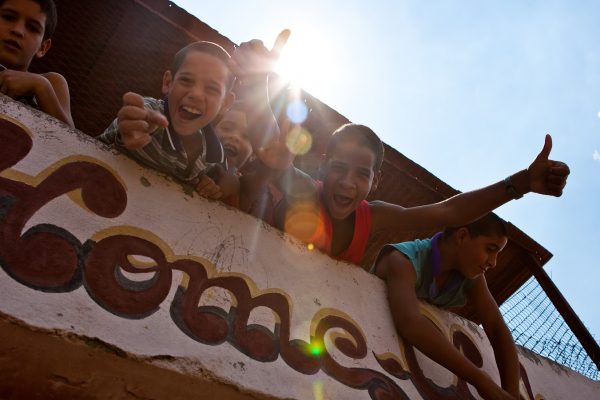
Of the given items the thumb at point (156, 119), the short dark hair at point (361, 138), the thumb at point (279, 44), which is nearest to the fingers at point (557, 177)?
the short dark hair at point (361, 138)

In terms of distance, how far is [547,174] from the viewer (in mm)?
2109

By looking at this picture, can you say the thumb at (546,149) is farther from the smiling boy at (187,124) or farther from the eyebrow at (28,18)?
the eyebrow at (28,18)

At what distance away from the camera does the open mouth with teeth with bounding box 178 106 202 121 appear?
184cm

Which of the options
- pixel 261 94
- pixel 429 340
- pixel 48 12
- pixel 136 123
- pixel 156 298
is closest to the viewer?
pixel 156 298

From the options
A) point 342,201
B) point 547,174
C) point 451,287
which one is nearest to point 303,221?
point 342,201

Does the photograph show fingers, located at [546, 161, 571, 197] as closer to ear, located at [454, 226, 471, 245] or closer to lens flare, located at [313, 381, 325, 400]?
ear, located at [454, 226, 471, 245]

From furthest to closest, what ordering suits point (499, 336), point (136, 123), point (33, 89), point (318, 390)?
point (499, 336) → point (33, 89) → point (136, 123) → point (318, 390)

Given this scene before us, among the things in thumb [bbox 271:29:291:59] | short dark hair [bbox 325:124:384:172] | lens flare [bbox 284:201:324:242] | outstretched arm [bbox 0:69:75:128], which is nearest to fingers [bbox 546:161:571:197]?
short dark hair [bbox 325:124:384:172]

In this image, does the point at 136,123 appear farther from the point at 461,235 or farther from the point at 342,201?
the point at 461,235

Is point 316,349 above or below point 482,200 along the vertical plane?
below

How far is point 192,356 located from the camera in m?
1.21

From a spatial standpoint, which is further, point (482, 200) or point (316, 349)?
point (482, 200)

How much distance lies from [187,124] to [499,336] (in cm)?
160

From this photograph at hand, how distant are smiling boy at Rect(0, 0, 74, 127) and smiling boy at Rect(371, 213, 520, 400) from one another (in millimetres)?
1312
